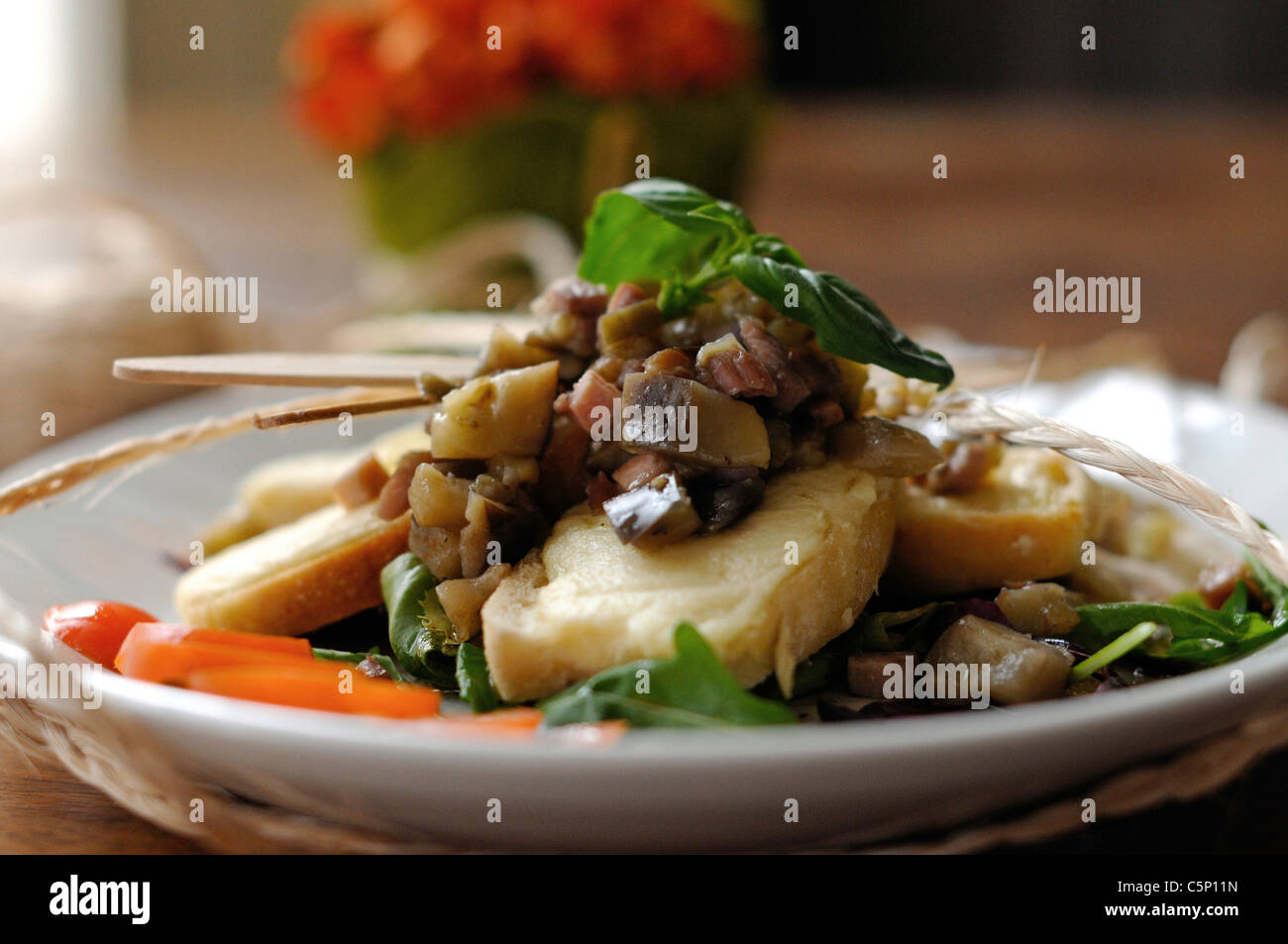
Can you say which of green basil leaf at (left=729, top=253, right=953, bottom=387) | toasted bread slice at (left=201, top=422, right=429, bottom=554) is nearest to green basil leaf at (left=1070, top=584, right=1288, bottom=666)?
green basil leaf at (left=729, top=253, right=953, bottom=387)

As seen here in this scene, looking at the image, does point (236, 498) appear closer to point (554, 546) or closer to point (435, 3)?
point (554, 546)

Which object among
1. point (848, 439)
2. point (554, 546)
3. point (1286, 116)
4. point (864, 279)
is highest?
point (1286, 116)

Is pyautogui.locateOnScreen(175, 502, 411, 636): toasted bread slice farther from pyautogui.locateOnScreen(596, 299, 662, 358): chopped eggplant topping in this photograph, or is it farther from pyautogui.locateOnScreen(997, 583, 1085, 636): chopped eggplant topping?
pyautogui.locateOnScreen(997, 583, 1085, 636): chopped eggplant topping

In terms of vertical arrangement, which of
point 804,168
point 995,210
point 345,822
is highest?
point 804,168

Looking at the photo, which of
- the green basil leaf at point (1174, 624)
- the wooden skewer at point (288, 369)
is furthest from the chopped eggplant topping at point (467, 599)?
the green basil leaf at point (1174, 624)

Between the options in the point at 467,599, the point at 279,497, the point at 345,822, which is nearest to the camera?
the point at 345,822

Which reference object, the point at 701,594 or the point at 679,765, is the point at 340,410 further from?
the point at 679,765

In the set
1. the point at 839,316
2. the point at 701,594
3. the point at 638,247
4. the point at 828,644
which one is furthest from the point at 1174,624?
the point at 638,247

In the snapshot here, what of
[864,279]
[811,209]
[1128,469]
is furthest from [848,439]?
[811,209]
